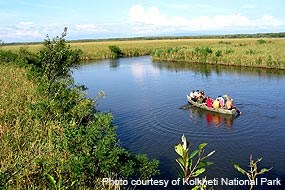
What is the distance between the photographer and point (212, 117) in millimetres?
20109

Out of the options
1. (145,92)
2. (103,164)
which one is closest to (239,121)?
(145,92)

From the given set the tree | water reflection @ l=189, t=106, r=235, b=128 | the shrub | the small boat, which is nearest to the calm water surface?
water reflection @ l=189, t=106, r=235, b=128

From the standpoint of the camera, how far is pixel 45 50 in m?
20.3

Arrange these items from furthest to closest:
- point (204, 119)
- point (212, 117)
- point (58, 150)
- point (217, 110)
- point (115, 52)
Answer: point (115, 52) < point (217, 110) < point (212, 117) < point (204, 119) < point (58, 150)

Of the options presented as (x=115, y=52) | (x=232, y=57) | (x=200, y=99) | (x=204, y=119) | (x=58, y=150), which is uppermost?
(x=58, y=150)

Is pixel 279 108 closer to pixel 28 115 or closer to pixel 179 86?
pixel 179 86

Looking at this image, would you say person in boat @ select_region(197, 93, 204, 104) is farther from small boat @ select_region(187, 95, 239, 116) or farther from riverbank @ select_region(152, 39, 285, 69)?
riverbank @ select_region(152, 39, 285, 69)

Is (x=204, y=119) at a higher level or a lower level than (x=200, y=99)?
lower

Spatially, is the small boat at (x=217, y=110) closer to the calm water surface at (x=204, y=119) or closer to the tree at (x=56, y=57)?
the calm water surface at (x=204, y=119)

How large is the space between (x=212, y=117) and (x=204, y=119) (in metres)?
0.64

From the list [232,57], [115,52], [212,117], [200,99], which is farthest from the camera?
[115,52]

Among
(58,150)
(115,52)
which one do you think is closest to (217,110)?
(58,150)

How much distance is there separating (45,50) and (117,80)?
16.1 m

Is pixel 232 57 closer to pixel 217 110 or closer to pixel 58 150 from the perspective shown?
pixel 217 110
